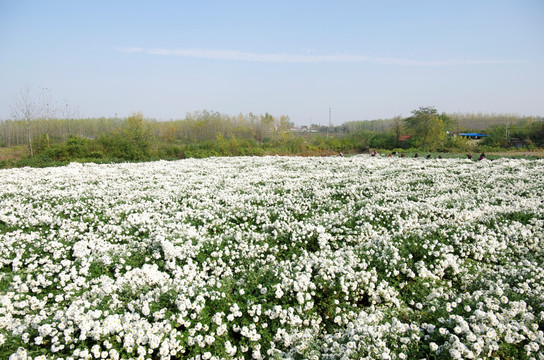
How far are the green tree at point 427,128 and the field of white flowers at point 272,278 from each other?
139 ft

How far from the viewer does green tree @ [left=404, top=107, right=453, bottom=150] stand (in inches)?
1986

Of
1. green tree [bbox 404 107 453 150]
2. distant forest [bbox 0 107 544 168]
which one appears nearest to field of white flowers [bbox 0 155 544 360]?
distant forest [bbox 0 107 544 168]

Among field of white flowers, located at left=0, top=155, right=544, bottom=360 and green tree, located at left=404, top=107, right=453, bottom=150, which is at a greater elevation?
green tree, located at left=404, top=107, right=453, bottom=150

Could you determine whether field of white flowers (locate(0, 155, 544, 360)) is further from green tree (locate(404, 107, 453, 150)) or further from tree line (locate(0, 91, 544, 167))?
green tree (locate(404, 107, 453, 150))

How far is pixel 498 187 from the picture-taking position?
13.1m

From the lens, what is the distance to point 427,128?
5341cm

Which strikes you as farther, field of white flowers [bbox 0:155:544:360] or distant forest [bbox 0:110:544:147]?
distant forest [bbox 0:110:544:147]

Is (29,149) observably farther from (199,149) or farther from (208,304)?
(208,304)

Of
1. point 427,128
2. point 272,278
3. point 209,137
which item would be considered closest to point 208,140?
point 209,137

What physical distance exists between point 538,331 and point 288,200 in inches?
313

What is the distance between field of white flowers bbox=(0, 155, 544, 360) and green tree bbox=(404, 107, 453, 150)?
139 ft

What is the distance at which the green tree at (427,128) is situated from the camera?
5044 centimetres

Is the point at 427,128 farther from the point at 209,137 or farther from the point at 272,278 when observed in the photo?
the point at 272,278

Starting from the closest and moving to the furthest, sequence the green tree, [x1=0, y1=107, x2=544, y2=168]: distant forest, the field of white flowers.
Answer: the field of white flowers < [x1=0, y1=107, x2=544, y2=168]: distant forest < the green tree
